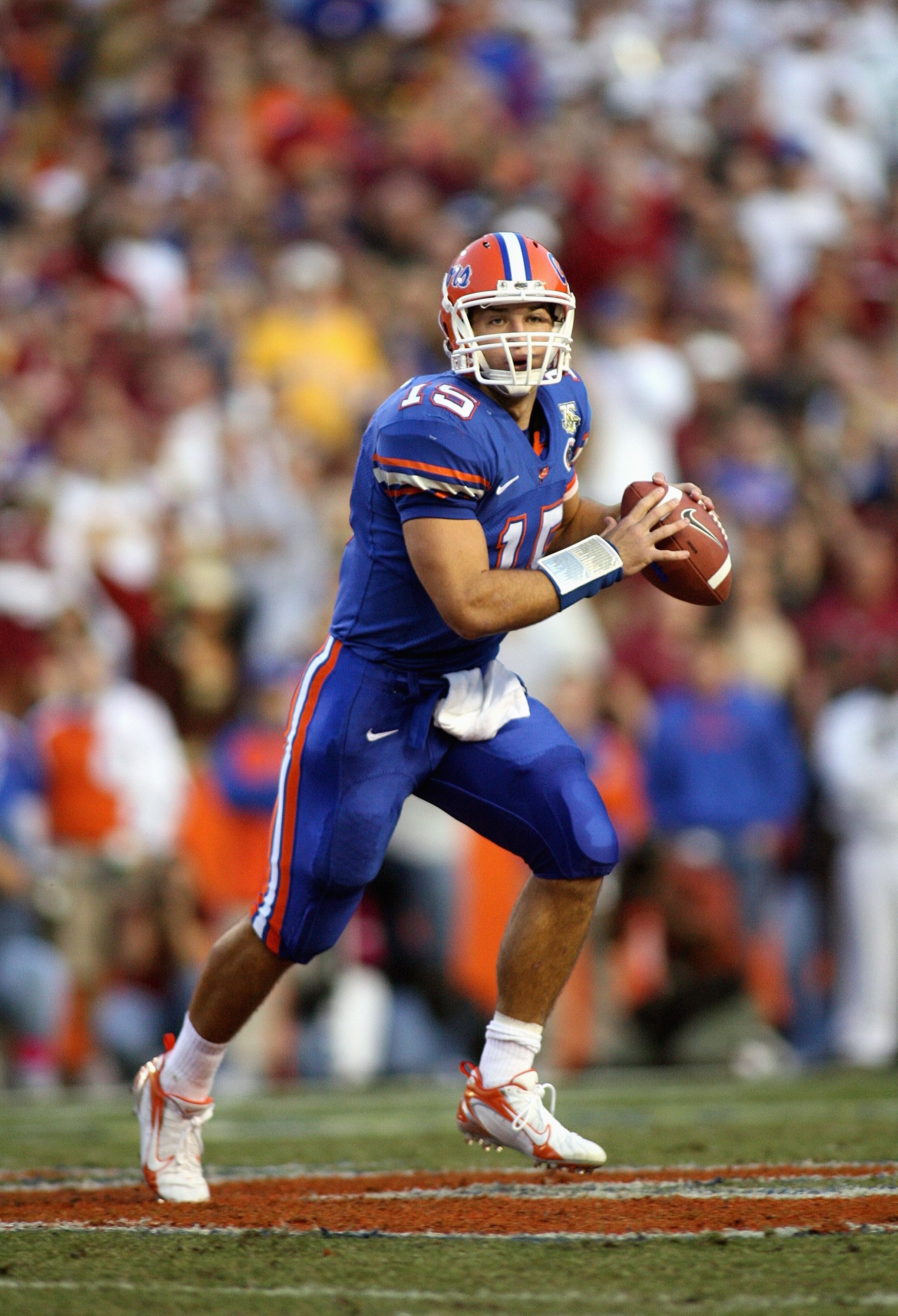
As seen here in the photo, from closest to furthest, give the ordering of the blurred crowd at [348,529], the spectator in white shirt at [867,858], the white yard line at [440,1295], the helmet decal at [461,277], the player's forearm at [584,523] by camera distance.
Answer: the white yard line at [440,1295]
the helmet decal at [461,277]
the player's forearm at [584,523]
the blurred crowd at [348,529]
the spectator in white shirt at [867,858]

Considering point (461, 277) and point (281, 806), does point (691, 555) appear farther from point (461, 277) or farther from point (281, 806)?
point (281, 806)

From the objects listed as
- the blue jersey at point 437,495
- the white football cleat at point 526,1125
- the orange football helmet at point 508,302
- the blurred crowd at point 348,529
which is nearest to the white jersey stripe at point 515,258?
the orange football helmet at point 508,302

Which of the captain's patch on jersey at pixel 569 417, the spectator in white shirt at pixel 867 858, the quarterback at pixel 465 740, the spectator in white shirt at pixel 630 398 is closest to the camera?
the quarterback at pixel 465 740

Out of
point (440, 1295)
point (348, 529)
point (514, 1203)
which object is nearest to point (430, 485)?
point (514, 1203)

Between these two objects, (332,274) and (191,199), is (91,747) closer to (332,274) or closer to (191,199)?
(332,274)

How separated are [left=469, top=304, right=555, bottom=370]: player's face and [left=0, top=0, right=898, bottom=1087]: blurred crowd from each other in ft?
12.0

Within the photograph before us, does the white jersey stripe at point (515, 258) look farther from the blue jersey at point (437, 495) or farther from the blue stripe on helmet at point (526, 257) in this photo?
the blue jersey at point (437, 495)

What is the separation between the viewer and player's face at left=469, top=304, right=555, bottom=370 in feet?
12.4

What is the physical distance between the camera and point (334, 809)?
375 centimetres

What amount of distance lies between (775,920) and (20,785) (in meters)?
2.88

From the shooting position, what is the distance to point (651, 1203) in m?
3.52

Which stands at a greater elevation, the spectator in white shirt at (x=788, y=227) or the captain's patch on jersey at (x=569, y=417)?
the spectator in white shirt at (x=788, y=227)

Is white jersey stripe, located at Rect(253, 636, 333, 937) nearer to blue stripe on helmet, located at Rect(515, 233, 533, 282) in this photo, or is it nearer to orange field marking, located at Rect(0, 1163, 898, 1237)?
orange field marking, located at Rect(0, 1163, 898, 1237)

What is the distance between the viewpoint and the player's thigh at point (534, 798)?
12.4 ft
